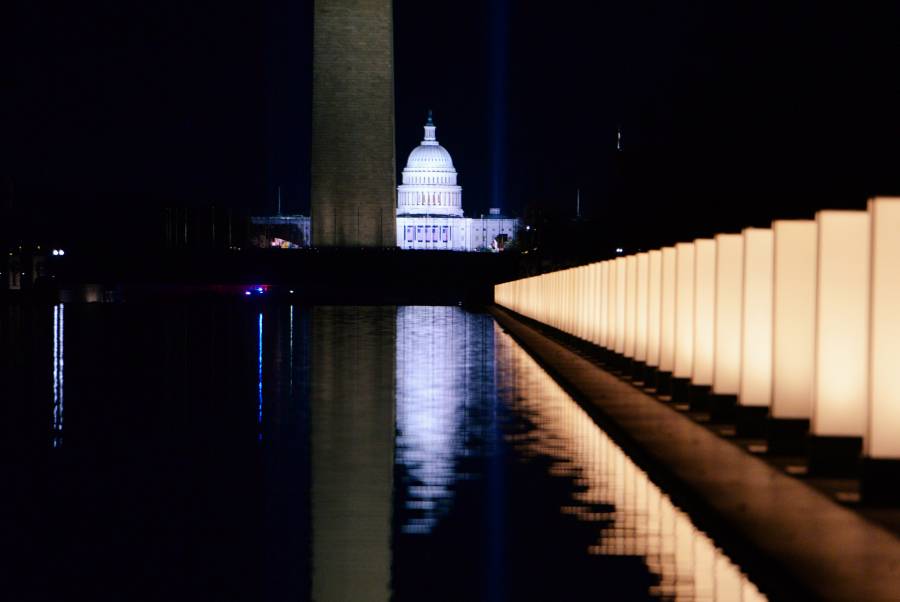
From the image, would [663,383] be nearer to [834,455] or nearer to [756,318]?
[756,318]

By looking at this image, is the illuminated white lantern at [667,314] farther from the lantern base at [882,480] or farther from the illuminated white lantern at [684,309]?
the lantern base at [882,480]

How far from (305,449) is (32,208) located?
408 feet

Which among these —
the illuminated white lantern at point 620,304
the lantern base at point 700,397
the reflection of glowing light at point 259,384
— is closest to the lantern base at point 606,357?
the illuminated white lantern at point 620,304

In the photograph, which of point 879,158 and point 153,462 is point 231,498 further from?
point 879,158

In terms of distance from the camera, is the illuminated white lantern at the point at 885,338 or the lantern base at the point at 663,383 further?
the lantern base at the point at 663,383

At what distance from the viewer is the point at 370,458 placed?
523 inches

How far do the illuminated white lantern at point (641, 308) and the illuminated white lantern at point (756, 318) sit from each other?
8.55m

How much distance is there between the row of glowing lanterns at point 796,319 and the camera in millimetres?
10312

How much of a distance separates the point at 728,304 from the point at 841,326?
15.3 feet

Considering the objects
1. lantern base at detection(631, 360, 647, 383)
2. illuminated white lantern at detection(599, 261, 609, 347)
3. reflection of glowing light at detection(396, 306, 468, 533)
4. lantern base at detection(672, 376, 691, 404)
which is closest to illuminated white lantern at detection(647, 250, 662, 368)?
lantern base at detection(631, 360, 647, 383)

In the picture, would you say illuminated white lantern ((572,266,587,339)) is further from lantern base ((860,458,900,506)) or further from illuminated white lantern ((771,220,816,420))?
lantern base ((860,458,900,506))

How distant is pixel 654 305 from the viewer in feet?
73.8

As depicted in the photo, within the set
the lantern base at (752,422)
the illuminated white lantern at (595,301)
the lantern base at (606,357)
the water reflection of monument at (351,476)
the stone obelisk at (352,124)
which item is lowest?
the lantern base at (606,357)

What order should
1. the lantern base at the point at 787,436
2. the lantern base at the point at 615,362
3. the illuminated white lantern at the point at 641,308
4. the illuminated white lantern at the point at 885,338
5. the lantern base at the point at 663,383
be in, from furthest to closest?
the lantern base at the point at 615,362 < the illuminated white lantern at the point at 641,308 < the lantern base at the point at 663,383 < the lantern base at the point at 787,436 < the illuminated white lantern at the point at 885,338
